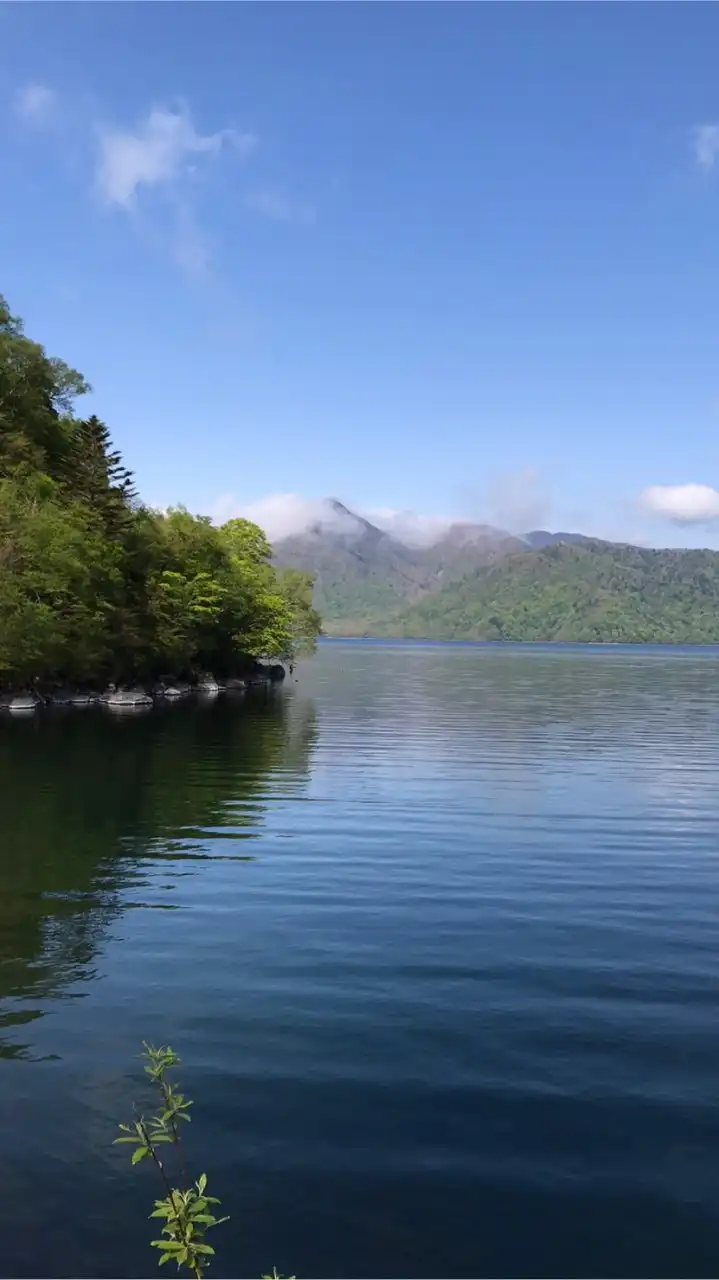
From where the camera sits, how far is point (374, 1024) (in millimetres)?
15906

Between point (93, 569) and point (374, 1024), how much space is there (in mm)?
71565

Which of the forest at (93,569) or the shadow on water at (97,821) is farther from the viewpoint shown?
the forest at (93,569)

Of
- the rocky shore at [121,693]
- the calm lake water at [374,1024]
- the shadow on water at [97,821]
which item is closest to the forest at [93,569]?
the rocky shore at [121,693]

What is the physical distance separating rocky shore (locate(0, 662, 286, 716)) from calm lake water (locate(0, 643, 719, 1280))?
149 ft

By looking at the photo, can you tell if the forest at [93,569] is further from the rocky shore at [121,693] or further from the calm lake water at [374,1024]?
the calm lake water at [374,1024]

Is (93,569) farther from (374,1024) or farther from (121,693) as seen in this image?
(374,1024)

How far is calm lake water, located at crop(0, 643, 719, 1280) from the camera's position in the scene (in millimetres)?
10477

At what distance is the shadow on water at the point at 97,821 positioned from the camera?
19.1 m

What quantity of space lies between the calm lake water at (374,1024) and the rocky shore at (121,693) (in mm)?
45535

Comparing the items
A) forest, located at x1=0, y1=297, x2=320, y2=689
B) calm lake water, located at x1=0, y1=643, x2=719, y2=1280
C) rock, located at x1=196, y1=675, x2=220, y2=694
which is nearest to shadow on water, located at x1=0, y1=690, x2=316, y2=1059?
calm lake water, located at x1=0, y1=643, x2=719, y2=1280

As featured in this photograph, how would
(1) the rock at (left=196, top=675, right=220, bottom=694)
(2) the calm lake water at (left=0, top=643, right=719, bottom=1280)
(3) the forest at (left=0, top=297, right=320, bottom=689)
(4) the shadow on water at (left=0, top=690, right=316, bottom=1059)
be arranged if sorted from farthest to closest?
(1) the rock at (left=196, top=675, right=220, bottom=694) → (3) the forest at (left=0, top=297, right=320, bottom=689) → (4) the shadow on water at (left=0, top=690, right=316, bottom=1059) → (2) the calm lake water at (left=0, top=643, right=719, bottom=1280)

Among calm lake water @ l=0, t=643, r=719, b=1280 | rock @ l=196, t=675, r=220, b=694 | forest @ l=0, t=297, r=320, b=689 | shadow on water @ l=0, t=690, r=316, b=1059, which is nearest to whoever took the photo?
calm lake water @ l=0, t=643, r=719, b=1280

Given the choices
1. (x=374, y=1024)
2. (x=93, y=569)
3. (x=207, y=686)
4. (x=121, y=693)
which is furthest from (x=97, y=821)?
(x=207, y=686)

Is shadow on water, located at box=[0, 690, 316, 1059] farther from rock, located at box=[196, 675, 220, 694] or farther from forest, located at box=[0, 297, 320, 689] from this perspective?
rock, located at box=[196, 675, 220, 694]
